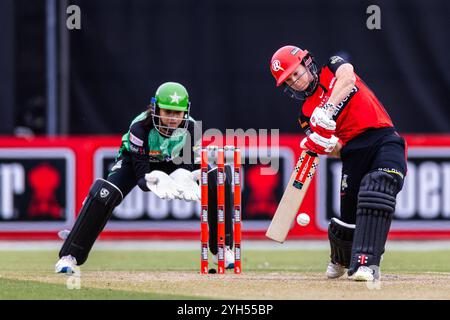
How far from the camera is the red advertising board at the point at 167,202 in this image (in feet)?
42.9

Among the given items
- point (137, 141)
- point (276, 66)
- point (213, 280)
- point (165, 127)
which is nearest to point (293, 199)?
point (213, 280)

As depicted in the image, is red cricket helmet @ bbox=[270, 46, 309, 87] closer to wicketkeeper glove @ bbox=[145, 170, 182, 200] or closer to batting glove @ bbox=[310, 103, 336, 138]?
batting glove @ bbox=[310, 103, 336, 138]

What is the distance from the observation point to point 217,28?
13.6 meters

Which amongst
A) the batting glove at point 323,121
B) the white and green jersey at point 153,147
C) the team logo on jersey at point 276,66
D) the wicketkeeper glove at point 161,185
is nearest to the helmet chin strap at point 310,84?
the team logo on jersey at point 276,66

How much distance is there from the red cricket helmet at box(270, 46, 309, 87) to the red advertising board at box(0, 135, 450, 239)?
4.99 meters

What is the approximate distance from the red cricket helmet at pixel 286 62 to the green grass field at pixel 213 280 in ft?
4.43

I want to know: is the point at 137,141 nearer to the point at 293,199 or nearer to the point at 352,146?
the point at 293,199

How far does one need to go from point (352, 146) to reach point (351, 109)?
242 mm

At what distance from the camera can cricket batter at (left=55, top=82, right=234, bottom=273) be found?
835cm

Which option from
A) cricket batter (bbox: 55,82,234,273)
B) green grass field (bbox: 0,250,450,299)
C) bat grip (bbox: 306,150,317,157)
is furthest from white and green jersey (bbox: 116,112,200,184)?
bat grip (bbox: 306,150,317,157)

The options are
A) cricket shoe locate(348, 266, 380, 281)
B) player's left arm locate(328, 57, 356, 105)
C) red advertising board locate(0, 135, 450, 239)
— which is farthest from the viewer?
red advertising board locate(0, 135, 450, 239)

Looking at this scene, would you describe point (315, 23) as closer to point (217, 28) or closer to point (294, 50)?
point (217, 28)

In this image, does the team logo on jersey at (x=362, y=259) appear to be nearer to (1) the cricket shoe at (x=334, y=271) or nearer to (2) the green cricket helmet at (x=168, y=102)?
(1) the cricket shoe at (x=334, y=271)

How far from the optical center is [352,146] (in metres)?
8.03
